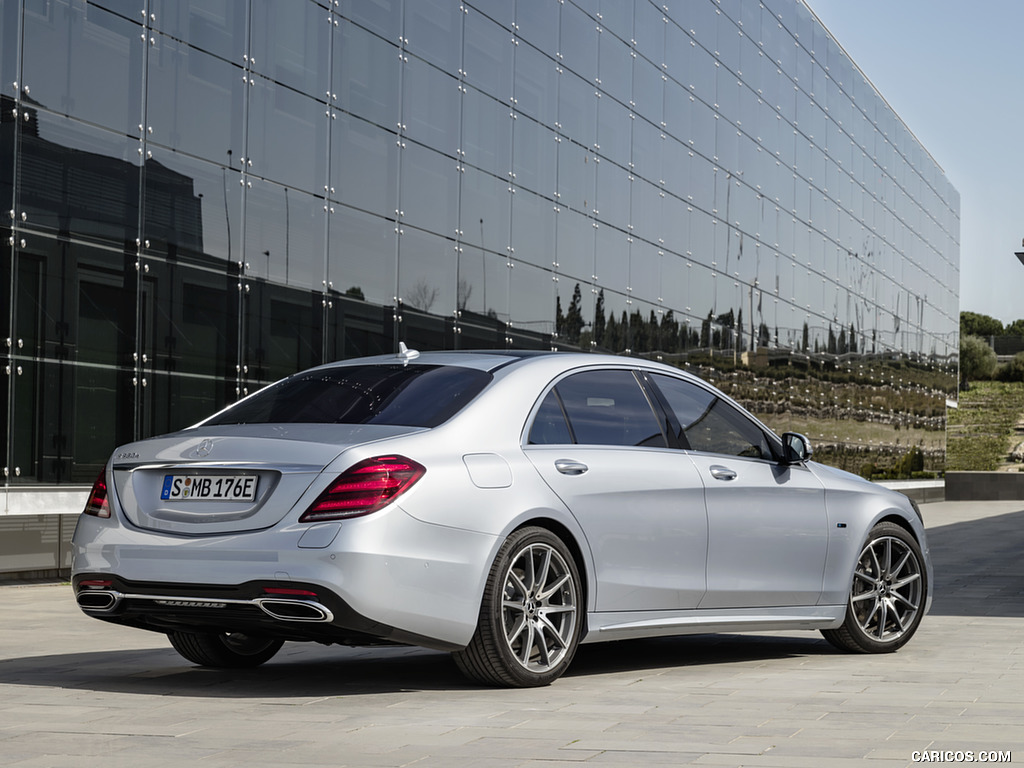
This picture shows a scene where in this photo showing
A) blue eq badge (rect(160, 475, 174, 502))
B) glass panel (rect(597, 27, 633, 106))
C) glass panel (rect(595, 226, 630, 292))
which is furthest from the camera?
glass panel (rect(597, 27, 633, 106))

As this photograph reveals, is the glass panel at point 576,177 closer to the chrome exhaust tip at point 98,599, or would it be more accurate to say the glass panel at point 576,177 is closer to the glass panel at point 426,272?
the glass panel at point 426,272

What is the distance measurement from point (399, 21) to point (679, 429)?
13947mm

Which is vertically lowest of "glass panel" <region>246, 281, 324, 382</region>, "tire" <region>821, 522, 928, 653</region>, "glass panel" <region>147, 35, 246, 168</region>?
"tire" <region>821, 522, 928, 653</region>

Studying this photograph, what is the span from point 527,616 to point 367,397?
1180mm

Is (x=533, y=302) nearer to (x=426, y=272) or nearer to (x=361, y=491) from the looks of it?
(x=426, y=272)

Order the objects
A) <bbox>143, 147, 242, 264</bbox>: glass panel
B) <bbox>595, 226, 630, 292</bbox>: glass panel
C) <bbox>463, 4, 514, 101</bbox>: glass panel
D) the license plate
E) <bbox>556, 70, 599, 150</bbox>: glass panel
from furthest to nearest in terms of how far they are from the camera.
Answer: <bbox>595, 226, 630, 292</bbox>: glass panel, <bbox>556, 70, 599, 150</bbox>: glass panel, <bbox>463, 4, 514, 101</bbox>: glass panel, <bbox>143, 147, 242, 264</bbox>: glass panel, the license plate

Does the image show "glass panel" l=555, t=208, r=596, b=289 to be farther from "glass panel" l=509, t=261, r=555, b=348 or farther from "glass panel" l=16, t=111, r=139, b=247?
"glass panel" l=16, t=111, r=139, b=247

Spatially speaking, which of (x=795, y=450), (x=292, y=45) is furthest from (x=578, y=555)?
(x=292, y=45)

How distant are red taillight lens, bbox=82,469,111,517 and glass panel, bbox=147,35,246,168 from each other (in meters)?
9.52

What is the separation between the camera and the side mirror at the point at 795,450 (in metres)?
7.66

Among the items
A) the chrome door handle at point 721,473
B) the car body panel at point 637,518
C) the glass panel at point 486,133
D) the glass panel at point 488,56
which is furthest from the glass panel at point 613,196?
the car body panel at point 637,518

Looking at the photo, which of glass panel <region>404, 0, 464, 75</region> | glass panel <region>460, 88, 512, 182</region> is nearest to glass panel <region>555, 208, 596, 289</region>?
glass panel <region>460, 88, 512, 182</region>

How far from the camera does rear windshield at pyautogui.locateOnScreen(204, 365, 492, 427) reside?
6.23m

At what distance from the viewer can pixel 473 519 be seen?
5895 millimetres
